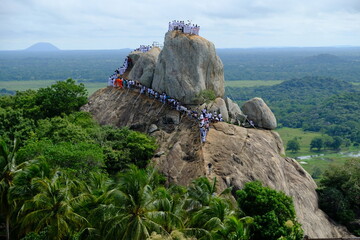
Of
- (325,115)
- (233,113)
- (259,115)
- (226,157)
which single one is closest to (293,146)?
(325,115)

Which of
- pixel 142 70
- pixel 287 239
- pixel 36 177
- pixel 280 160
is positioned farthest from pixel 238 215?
pixel 142 70

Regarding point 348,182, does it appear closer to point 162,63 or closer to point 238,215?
point 238,215

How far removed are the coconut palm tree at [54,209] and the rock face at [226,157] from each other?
12.3m

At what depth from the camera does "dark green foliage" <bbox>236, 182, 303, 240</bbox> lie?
2195cm

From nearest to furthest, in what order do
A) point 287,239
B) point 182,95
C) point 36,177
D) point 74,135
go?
point 36,177, point 287,239, point 74,135, point 182,95

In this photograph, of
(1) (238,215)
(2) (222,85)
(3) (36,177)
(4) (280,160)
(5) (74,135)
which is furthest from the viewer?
(2) (222,85)

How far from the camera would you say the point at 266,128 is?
41438mm

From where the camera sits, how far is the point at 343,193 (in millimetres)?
35781

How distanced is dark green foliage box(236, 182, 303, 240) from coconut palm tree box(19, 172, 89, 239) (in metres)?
10.5

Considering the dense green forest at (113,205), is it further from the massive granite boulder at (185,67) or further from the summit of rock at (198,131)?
the massive granite boulder at (185,67)

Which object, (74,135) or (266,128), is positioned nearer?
(74,135)

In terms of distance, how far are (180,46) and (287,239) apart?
2498 cm

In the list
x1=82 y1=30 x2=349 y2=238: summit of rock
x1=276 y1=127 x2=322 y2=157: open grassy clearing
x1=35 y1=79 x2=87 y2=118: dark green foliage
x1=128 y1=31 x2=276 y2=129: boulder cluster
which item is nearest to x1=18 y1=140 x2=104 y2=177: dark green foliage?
x1=82 y1=30 x2=349 y2=238: summit of rock

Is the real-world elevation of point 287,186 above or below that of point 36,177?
below
